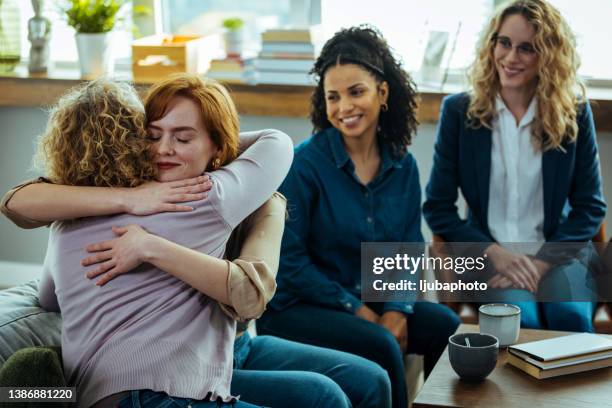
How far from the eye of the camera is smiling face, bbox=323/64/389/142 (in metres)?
2.37

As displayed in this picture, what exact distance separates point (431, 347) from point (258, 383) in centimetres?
75

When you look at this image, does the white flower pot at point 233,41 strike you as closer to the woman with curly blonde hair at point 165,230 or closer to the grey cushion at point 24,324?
the woman with curly blonde hair at point 165,230

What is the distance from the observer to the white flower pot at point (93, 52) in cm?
337

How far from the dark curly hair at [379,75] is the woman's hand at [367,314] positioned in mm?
442

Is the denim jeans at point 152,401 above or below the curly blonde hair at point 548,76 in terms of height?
below

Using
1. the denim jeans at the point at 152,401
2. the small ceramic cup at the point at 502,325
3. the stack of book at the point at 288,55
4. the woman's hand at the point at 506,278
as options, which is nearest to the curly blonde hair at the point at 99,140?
the denim jeans at the point at 152,401

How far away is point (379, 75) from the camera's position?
2.44 m

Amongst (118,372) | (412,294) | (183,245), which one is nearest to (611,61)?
(412,294)

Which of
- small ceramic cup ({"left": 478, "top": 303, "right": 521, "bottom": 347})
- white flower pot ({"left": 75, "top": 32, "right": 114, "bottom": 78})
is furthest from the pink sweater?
white flower pot ({"left": 75, "top": 32, "right": 114, "bottom": 78})

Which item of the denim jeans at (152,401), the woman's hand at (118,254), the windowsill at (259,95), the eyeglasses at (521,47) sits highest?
the eyeglasses at (521,47)

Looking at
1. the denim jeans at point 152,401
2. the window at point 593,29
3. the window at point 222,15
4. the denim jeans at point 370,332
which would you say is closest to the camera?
the denim jeans at point 152,401

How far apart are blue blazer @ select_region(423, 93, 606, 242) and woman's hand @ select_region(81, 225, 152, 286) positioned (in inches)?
51.1

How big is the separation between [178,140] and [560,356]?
34.1 inches

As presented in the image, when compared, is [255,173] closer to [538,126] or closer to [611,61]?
[538,126]
